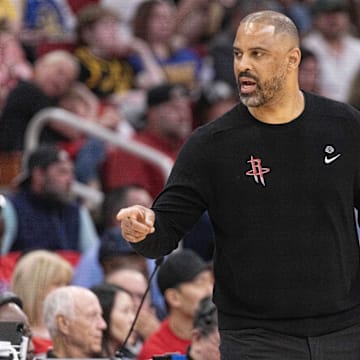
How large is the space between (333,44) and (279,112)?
22.2 ft

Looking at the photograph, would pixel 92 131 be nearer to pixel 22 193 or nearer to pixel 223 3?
pixel 22 193

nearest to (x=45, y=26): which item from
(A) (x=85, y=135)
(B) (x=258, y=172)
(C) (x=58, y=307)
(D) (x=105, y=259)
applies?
(A) (x=85, y=135)

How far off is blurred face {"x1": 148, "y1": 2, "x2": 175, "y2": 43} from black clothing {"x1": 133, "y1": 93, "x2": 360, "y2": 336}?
6.44m

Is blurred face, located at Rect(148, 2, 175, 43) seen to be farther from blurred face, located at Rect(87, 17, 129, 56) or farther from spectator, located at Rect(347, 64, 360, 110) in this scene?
spectator, located at Rect(347, 64, 360, 110)

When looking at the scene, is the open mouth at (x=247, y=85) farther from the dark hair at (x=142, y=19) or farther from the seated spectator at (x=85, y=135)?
the dark hair at (x=142, y=19)

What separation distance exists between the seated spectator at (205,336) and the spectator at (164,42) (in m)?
4.63

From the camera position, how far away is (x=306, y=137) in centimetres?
485

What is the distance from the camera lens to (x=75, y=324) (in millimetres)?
6734

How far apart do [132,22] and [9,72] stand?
157 cm

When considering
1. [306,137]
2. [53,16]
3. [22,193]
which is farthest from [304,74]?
[306,137]

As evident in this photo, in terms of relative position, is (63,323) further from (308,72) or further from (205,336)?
(308,72)

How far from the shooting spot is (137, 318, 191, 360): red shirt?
704cm

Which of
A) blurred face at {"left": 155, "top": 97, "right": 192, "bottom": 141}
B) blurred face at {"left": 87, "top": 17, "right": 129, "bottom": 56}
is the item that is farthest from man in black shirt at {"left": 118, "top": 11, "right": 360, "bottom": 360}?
blurred face at {"left": 87, "top": 17, "right": 129, "bottom": 56}

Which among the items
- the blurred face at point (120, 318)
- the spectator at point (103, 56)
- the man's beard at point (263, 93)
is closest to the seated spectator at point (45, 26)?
the spectator at point (103, 56)
